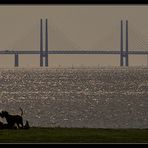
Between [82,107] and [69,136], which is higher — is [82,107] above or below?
below

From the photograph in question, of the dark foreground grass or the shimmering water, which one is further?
the shimmering water

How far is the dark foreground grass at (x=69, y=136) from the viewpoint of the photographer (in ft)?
36.8

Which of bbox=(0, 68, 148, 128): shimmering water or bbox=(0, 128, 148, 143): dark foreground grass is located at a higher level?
bbox=(0, 128, 148, 143): dark foreground grass

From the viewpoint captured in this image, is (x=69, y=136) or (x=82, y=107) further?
(x=82, y=107)

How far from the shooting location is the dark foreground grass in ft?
36.8

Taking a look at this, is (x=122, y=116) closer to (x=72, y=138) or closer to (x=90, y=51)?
(x=72, y=138)

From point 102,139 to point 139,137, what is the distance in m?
0.70

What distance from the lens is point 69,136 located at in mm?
11984

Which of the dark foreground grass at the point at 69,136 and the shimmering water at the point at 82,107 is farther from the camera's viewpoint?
the shimmering water at the point at 82,107

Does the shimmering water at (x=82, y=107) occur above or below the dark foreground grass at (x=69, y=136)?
below
